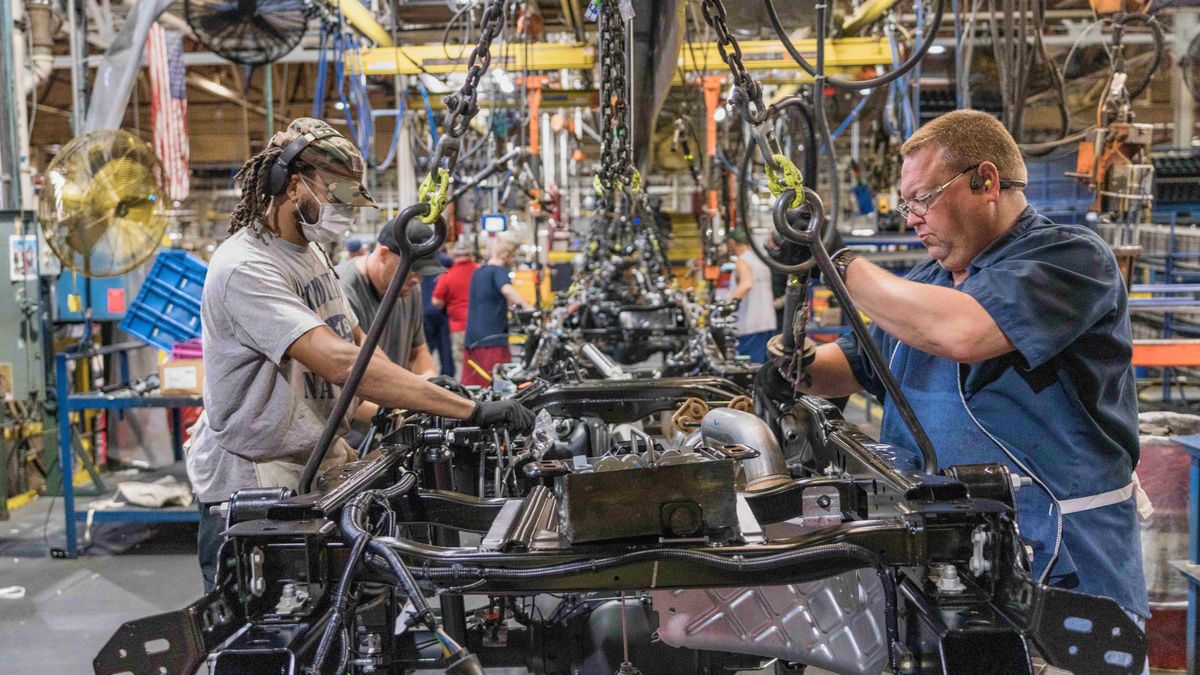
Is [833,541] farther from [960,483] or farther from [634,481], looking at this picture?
[634,481]

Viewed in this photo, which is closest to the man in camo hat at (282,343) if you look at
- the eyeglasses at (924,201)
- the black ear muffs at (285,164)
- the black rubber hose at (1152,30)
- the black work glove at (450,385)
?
the black ear muffs at (285,164)

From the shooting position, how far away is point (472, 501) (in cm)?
220

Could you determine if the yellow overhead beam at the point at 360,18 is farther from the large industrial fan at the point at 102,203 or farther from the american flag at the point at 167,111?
the american flag at the point at 167,111

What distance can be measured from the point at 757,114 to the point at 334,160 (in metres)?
1.16

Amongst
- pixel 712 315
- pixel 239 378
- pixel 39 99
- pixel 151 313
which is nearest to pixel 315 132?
pixel 239 378

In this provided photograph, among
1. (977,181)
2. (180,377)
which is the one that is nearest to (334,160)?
(977,181)

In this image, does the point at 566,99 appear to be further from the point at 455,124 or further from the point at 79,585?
the point at 455,124

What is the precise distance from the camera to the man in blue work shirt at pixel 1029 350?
191 centimetres

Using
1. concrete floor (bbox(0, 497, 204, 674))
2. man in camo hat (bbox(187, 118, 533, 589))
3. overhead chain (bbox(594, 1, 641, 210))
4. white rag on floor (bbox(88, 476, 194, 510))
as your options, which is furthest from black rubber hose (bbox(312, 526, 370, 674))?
white rag on floor (bbox(88, 476, 194, 510))

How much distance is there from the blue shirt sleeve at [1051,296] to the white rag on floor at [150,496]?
4853mm

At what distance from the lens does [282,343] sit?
2.37 metres

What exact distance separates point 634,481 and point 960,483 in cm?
56

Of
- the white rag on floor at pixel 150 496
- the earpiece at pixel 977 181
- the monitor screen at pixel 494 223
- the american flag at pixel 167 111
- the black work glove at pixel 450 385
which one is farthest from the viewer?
the monitor screen at pixel 494 223

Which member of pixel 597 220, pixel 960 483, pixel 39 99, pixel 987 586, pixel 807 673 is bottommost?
pixel 807 673
